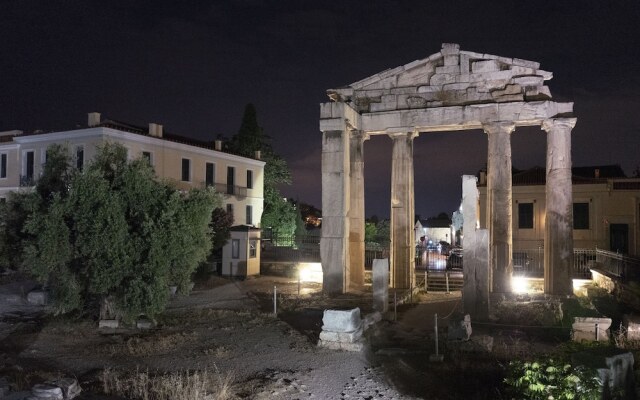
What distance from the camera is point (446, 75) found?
1997cm

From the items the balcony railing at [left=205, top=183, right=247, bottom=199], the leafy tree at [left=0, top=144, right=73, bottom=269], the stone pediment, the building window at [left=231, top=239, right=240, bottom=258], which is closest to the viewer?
the leafy tree at [left=0, top=144, right=73, bottom=269]

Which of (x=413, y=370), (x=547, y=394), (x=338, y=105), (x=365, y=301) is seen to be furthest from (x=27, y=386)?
(x=338, y=105)

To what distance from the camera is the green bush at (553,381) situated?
648cm

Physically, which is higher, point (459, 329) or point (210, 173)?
point (210, 173)

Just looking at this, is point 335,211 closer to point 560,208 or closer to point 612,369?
point 560,208

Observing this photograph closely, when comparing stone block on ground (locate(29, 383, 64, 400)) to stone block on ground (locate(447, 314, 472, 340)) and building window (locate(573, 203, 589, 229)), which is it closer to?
stone block on ground (locate(447, 314, 472, 340))

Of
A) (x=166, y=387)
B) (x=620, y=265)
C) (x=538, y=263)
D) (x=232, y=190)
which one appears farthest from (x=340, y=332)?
(x=232, y=190)

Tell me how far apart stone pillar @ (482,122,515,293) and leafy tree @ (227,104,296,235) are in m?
24.1

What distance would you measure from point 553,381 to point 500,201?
44.7 ft

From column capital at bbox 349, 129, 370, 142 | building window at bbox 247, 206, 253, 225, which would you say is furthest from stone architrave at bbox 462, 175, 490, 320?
building window at bbox 247, 206, 253, 225

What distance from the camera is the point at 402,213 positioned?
21.3 meters

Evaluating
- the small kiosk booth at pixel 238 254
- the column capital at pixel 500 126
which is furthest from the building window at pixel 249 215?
the column capital at pixel 500 126

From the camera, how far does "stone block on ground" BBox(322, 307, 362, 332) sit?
11195mm

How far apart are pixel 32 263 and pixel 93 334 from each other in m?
2.15
